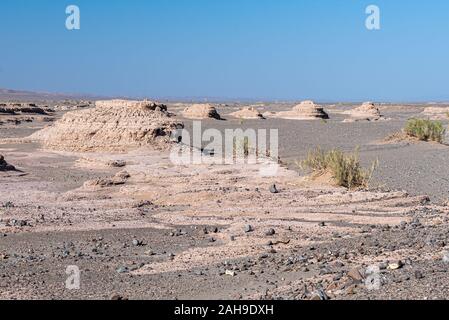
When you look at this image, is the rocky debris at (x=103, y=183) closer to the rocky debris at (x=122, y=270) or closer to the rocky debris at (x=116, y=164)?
the rocky debris at (x=116, y=164)

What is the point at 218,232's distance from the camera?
867 cm

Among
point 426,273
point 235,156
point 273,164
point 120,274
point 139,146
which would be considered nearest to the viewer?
point 426,273

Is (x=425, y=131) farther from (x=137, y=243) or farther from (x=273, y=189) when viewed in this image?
(x=137, y=243)

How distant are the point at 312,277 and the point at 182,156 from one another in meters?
11.1

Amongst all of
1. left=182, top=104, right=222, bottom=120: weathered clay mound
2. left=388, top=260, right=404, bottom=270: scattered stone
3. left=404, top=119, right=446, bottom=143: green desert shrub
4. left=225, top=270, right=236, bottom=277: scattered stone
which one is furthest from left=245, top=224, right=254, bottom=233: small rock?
left=182, top=104, right=222, bottom=120: weathered clay mound

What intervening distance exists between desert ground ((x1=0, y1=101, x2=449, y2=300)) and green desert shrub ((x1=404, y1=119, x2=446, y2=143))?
7398 millimetres

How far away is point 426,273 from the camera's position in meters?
5.80

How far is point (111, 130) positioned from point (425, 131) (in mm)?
11841

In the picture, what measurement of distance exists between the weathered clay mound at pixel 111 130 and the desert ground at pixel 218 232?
189cm

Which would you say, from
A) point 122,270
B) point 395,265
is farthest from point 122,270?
point 395,265

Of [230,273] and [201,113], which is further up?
[201,113]

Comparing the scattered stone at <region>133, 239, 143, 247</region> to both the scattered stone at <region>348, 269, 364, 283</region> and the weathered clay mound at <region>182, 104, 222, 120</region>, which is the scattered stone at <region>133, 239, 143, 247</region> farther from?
the weathered clay mound at <region>182, 104, 222, 120</region>
